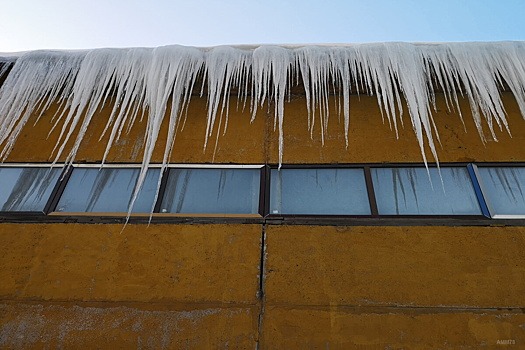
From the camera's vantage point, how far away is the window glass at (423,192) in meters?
2.70

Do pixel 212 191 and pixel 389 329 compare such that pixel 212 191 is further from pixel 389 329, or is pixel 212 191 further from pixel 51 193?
Result: pixel 389 329

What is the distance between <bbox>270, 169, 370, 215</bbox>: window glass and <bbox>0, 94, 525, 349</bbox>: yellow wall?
18 centimetres

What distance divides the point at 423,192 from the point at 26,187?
9.82 ft

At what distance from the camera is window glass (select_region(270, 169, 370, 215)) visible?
2.74m

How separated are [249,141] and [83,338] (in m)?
1.79

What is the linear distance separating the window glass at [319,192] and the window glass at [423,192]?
14 centimetres

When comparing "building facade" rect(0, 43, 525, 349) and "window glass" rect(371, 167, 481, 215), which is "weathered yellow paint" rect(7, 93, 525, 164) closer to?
"building facade" rect(0, 43, 525, 349)

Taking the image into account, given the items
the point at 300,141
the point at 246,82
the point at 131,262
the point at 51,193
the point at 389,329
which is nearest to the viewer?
the point at 389,329

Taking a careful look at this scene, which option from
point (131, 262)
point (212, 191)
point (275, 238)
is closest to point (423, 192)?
point (275, 238)

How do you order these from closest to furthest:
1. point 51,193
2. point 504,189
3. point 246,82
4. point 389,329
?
1. point 389,329
2. point 504,189
3. point 51,193
4. point 246,82

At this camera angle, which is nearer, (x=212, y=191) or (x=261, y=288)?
(x=261, y=288)

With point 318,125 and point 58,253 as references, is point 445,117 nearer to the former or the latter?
point 318,125

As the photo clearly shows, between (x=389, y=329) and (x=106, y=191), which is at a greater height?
(x=106, y=191)

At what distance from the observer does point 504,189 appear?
2.79m
